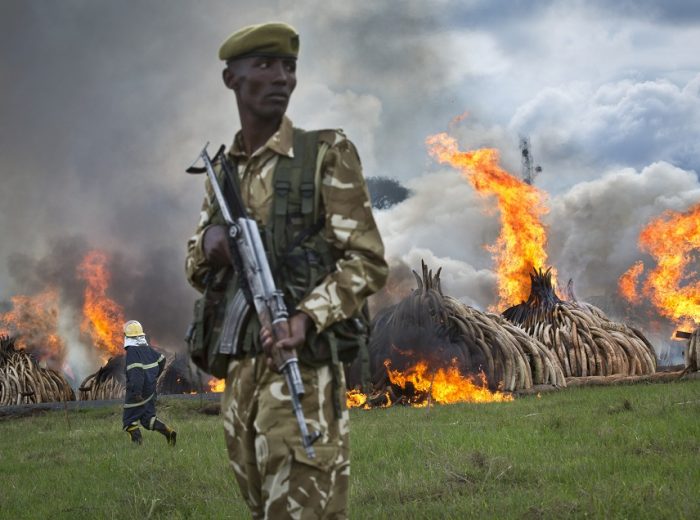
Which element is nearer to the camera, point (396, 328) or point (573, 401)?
point (573, 401)

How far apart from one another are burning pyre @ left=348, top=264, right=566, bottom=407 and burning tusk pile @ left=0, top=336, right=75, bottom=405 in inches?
361

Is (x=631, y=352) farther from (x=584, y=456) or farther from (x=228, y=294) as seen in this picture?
(x=228, y=294)

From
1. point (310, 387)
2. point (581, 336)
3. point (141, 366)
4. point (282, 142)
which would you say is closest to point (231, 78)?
point (282, 142)

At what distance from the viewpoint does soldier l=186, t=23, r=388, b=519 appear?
294cm

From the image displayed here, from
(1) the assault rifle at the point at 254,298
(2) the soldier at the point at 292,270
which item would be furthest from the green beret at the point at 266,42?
(1) the assault rifle at the point at 254,298

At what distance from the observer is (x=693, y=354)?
14.2 meters

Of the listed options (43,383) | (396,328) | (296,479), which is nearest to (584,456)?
(296,479)

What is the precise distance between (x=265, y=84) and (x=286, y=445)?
133 centimetres

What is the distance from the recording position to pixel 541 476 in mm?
6496

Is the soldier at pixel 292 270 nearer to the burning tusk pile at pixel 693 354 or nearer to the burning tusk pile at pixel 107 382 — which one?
the burning tusk pile at pixel 693 354

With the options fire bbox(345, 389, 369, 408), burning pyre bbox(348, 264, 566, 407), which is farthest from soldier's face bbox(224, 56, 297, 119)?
fire bbox(345, 389, 369, 408)

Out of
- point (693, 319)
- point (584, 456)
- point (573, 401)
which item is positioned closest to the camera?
point (584, 456)

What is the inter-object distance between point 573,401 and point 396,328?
10.4 ft

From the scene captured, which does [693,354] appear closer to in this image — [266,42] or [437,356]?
[437,356]
